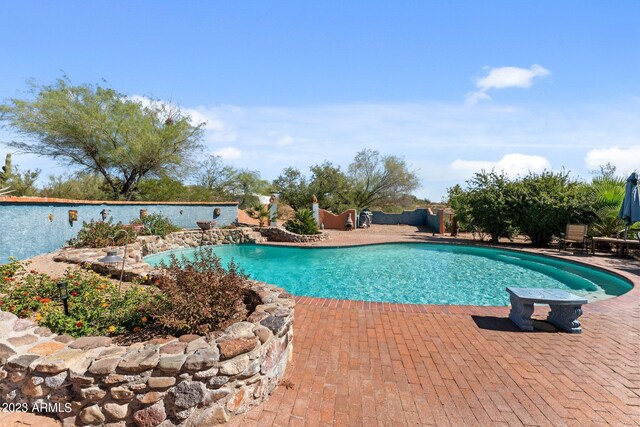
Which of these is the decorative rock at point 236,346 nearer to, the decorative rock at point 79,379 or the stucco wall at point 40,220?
the decorative rock at point 79,379

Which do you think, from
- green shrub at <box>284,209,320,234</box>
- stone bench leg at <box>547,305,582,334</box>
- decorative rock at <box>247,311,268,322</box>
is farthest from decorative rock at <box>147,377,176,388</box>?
green shrub at <box>284,209,320,234</box>

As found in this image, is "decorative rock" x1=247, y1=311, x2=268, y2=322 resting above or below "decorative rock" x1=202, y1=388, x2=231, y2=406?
above

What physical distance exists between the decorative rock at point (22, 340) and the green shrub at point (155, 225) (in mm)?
10739

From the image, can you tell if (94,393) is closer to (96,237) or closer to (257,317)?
(257,317)

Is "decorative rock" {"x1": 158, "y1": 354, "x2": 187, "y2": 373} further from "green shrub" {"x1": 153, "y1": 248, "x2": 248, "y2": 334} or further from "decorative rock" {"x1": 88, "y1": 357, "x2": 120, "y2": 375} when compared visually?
"green shrub" {"x1": 153, "y1": 248, "x2": 248, "y2": 334}

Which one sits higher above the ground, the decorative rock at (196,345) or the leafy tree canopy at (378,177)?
the leafy tree canopy at (378,177)

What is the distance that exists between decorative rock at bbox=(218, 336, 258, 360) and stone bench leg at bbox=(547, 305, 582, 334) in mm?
4416

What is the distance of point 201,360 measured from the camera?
2.38m

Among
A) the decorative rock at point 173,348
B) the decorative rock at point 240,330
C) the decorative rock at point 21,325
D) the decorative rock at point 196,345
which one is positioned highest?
the decorative rock at point 240,330

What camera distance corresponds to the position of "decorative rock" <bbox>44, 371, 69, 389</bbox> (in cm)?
242

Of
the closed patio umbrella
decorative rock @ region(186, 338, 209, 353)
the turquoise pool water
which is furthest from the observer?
A: the closed patio umbrella

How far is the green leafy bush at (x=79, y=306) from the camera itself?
358 cm

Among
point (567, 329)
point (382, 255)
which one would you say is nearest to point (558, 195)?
point (382, 255)

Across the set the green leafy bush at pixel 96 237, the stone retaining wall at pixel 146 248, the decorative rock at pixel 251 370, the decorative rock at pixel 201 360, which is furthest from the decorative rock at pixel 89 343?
the green leafy bush at pixel 96 237
